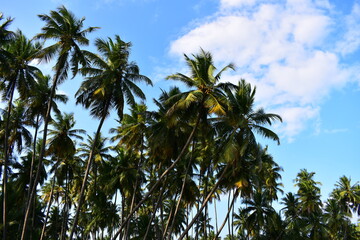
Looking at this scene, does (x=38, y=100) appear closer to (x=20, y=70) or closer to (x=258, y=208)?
(x=20, y=70)

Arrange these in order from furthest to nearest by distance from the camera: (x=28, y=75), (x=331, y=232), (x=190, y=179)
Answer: (x=331, y=232) < (x=190, y=179) < (x=28, y=75)

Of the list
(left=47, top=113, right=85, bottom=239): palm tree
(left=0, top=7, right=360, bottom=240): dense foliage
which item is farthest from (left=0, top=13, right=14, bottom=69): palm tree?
(left=47, top=113, right=85, bottom=239): palm tree

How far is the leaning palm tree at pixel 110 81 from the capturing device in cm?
2227

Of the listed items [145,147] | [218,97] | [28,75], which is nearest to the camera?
[218,97]

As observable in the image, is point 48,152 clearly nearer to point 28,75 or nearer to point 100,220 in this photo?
point 28,75

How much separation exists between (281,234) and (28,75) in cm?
3382

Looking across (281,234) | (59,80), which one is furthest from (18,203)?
(281,234)

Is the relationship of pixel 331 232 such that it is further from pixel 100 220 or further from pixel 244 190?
pixel 100 220

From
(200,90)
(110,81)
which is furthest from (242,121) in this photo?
(110,81)

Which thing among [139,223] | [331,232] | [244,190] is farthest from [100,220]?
[331,232]

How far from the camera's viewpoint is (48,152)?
98.0ft

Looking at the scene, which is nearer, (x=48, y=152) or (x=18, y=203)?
(x=48, y=152)

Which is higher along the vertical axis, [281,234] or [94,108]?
[94,108]

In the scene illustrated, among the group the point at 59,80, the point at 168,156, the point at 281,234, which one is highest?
the point at 59,80
